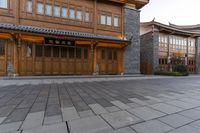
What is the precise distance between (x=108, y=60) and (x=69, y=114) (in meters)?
10.6

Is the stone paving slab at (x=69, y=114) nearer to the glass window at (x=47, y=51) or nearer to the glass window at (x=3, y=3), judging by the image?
the glass window at (x=47, y=51)

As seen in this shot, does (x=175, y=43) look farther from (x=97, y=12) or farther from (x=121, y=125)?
(x=121, y=125)

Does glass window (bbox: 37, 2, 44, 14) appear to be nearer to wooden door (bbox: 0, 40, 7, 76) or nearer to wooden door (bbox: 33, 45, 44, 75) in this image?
wooden door (bbox: 33, 45, 44, 75)

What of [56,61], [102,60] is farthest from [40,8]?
[102,60]

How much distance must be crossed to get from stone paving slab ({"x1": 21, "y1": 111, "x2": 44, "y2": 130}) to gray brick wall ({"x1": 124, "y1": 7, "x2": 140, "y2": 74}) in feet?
38.9

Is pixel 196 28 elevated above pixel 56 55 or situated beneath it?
elevated above

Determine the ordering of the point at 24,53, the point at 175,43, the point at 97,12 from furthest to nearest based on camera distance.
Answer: the point at 175,43, the point at 97,12, the point at 24,53

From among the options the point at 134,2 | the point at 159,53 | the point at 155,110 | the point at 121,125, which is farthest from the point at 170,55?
the point at 121,125

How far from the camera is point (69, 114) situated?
2.93 m

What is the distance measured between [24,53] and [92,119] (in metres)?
10.1

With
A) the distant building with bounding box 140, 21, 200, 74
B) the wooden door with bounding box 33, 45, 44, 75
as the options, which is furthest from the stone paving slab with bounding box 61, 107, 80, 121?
the distant building with bounding box 140, 21, 200, 74

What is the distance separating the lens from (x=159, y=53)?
17891mm

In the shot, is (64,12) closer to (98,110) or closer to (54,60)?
(54,60)

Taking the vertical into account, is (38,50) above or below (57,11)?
below
